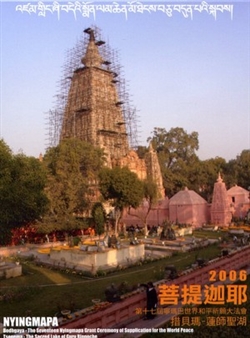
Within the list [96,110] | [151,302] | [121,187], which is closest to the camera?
[151,302]

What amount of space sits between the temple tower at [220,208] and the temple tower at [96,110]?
12.7 metres

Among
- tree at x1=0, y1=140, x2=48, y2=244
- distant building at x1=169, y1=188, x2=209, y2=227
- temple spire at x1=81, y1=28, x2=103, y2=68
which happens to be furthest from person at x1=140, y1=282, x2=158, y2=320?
temple spire at x1=81, y1=28, x2=103, y2=68

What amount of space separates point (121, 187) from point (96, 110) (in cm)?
1842

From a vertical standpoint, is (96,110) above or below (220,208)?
above

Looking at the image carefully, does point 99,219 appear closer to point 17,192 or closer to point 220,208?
point 17,192

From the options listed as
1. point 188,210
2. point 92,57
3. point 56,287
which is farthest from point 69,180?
point 92,57

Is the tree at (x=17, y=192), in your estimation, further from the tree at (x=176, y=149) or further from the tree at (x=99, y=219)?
the tree at (x=176, y=149)

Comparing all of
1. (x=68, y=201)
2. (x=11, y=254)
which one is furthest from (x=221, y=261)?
(x=68, y=201)

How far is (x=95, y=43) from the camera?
1955 inches

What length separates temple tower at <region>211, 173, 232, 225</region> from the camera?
1271 inches

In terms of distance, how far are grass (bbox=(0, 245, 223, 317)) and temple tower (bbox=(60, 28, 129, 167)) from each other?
81.4ft

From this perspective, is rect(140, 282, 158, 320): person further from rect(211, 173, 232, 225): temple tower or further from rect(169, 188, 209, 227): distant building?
rect(211, 173, 232, 225): temple tower

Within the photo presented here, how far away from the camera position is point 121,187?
86.7 ft

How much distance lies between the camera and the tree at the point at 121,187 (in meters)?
26.5
